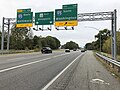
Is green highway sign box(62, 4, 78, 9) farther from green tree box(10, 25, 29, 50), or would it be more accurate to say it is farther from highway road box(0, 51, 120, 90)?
green tree box(10, 25, 29, 50)

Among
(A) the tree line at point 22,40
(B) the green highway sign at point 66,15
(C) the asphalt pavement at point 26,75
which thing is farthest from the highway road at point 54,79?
(A) the tree line at point 22,40

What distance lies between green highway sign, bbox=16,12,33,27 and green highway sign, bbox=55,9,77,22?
16.1ft

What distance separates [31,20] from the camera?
4700 cm

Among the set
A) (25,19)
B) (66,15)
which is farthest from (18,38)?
(66,15)

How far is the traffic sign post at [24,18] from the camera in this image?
4697cm

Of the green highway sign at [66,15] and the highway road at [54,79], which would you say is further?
the green highway sign at [66,15]

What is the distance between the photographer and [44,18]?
1838 inches

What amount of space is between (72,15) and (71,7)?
1438mm

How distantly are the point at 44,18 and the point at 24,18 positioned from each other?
369 cm

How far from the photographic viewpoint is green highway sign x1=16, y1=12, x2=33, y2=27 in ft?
154

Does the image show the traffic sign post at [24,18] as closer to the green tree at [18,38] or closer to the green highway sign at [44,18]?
the green highway sign at [44,18]

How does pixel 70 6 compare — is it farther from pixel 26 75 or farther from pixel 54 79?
pixel 54 79

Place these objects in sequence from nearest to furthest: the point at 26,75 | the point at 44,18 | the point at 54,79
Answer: the point at 54,79 < the point at 26,75 < the point at 44,18

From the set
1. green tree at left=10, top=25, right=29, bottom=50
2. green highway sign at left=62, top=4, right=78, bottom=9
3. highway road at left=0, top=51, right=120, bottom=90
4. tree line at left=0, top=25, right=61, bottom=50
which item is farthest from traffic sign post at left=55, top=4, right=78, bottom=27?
green tree at left=10, top=25, right=29, bottom=50
